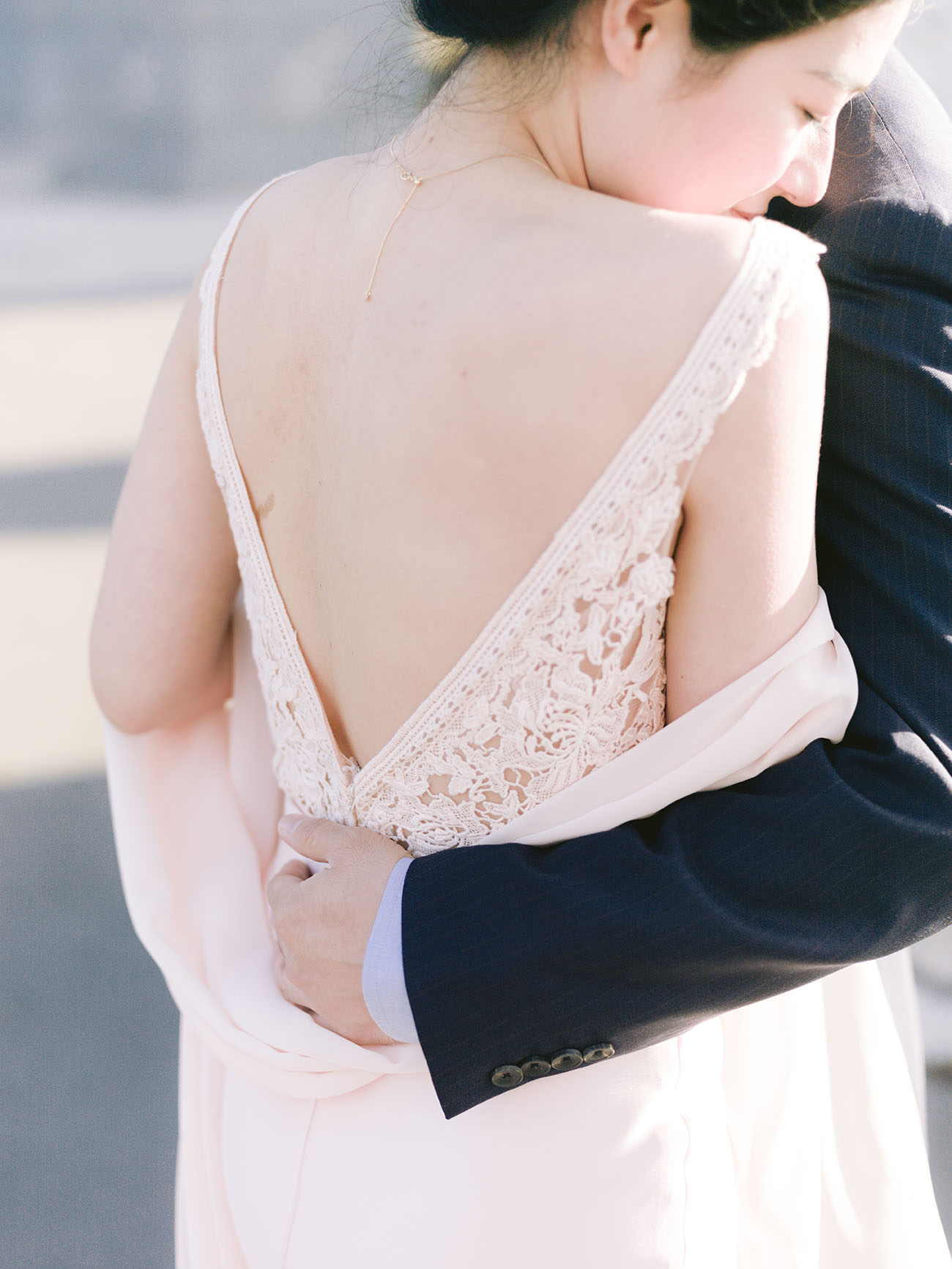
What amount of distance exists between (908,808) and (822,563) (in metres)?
0.24

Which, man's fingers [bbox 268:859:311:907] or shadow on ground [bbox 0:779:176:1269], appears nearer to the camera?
man's fingers [bbox 268:859:311:907]

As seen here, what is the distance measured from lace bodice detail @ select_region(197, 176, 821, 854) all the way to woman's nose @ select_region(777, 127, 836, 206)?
214 mm

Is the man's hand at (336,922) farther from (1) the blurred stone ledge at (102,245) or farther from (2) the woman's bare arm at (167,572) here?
(1) the blurred stone ledge at (102,245)

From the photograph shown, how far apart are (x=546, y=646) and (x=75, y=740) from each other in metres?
1.65

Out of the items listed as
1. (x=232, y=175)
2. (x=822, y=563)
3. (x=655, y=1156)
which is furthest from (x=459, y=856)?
(x=232, y=175)

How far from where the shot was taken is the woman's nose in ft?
2.92

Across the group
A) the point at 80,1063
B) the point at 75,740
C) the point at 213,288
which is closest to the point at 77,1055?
the point at 80,1063

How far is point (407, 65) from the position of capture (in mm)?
1130

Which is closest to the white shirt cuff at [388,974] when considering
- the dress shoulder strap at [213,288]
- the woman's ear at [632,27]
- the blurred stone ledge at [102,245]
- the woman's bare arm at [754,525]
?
the woman's bare arm at [754,525]

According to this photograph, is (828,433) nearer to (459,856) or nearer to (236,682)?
(459,856)

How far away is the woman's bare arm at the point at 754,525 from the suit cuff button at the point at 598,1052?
0.30 meters

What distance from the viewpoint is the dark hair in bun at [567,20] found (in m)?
0.72

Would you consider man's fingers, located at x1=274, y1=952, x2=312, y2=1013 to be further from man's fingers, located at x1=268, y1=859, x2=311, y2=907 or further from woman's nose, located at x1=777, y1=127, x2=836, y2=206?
woman's nose, located at x1=777, y1=127, x2=836, y2=206

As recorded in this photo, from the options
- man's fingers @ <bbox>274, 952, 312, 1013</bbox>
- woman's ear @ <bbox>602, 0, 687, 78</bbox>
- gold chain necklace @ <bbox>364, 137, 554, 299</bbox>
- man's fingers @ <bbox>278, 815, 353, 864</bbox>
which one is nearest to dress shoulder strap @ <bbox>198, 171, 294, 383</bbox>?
gold chain necklace @ <bbox>364, 137, 554, 299</bbox>
